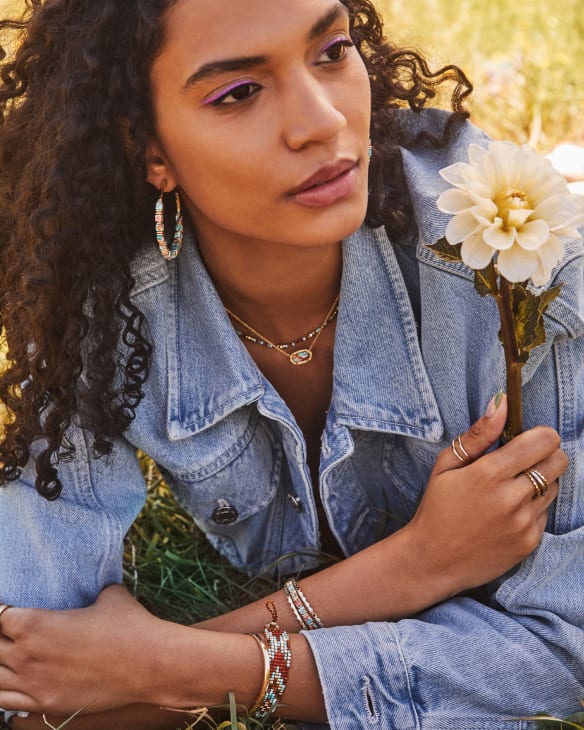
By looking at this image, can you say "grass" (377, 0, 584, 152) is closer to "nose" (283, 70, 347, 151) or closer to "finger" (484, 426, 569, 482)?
"nose" (283, 70, 347, 151)

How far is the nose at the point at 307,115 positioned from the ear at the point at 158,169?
1.26 ft

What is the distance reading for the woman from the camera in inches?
84.1

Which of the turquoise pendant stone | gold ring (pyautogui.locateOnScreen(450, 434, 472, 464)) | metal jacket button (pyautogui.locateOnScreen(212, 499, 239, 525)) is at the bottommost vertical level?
metal jacket button (pyautogui.locateOnScreen(212, 499, 239, 525))

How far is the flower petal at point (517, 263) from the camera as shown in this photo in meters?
1.70

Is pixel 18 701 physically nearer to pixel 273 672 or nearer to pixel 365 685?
pixel 273 672

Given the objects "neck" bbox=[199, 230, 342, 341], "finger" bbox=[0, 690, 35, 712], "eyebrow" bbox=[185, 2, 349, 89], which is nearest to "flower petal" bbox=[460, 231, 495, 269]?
"eyebrow" bbox=[185, 2, 349, 89]

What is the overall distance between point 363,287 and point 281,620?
2.59 feet

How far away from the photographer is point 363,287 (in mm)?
2430

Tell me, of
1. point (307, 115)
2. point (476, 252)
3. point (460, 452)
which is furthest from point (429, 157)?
point (476, 252)

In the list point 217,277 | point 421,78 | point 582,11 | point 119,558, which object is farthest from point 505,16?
point 119,558

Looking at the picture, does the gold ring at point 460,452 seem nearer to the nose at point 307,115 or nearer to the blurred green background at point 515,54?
the nose at point 307,115

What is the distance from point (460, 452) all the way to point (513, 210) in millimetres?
681

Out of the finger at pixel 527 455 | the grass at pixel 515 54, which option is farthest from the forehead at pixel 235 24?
the grass at pixel 515 54

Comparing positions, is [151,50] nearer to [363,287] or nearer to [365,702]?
[363,287]
